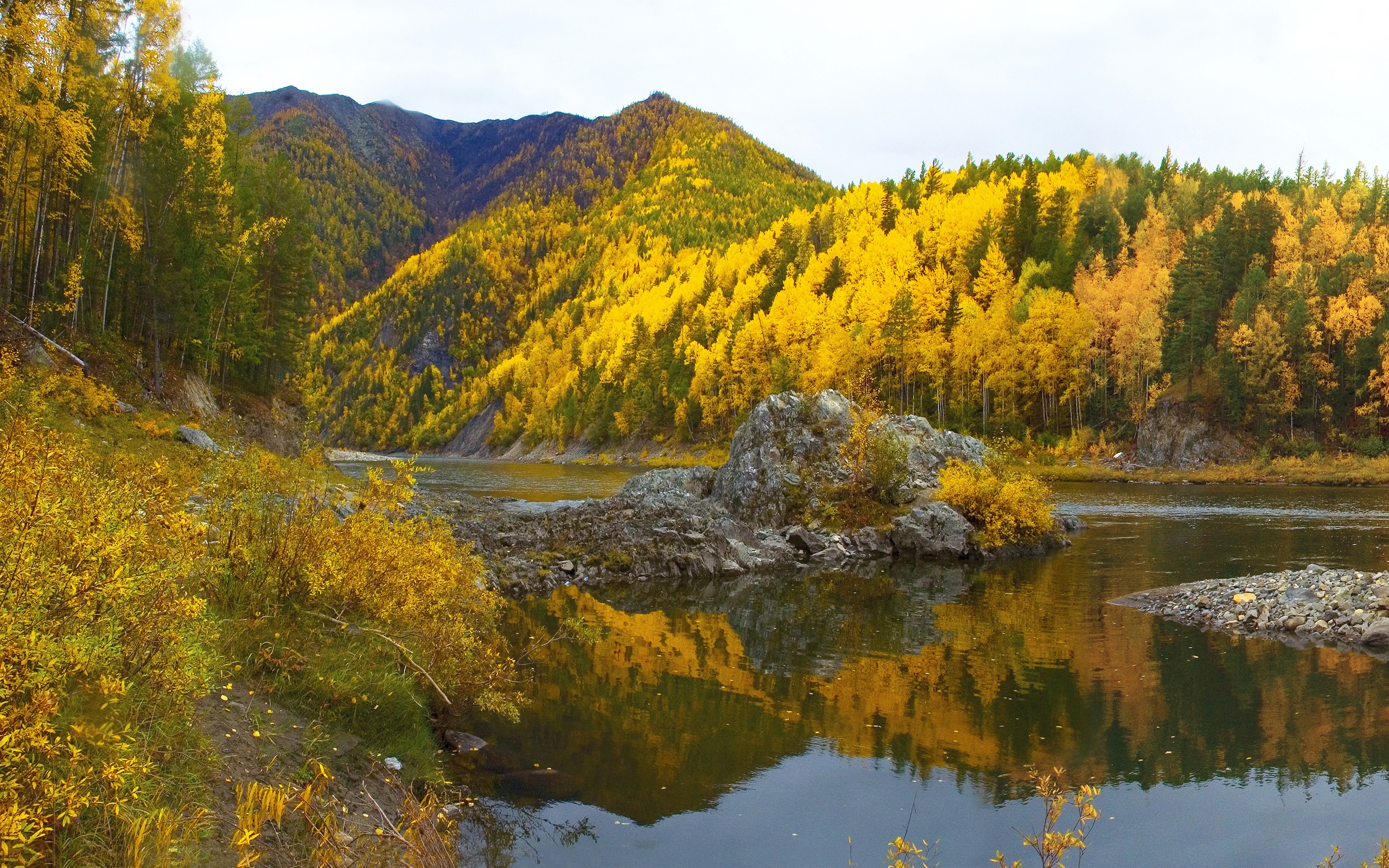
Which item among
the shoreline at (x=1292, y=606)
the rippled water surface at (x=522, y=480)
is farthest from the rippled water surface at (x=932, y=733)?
the rippled water surface at (x=522, y=480)

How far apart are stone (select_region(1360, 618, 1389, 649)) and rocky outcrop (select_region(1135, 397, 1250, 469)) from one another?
6161 cm

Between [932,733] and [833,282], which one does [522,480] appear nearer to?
[833,282]

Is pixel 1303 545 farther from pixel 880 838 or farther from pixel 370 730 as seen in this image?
pixel 370 730

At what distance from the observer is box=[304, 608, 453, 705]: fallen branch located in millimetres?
11742

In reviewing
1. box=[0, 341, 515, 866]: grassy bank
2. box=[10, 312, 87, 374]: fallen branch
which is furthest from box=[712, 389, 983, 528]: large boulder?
box=[10, 312, 87, 374]: fallen branch

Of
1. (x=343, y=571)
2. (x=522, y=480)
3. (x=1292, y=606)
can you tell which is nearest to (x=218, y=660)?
(x=343, y=571)

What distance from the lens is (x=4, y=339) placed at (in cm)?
2764

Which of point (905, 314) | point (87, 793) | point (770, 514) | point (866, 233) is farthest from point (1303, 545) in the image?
point (866, 233)

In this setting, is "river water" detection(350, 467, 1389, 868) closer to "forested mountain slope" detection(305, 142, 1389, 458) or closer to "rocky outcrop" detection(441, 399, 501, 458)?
"forested mountain slope" detection(305, 142, 1389, 458)

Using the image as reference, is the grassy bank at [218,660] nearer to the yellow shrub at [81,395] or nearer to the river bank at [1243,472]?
the yellow shrub at [81,395]

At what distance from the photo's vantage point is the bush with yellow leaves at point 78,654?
5.13m

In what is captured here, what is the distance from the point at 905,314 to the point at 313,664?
8699 cm

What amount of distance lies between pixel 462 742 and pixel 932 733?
8.24m

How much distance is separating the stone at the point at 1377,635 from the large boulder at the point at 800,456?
2327 cm
